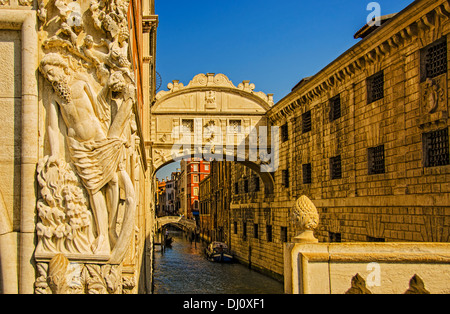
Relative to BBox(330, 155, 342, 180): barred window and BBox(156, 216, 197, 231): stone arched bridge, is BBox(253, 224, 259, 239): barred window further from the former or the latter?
BBox(156, 216, 197, 231): stone arched bridge

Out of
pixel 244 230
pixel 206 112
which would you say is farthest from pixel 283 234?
pixel 244 230

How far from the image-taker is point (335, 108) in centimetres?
1719

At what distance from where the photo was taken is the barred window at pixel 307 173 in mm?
19508

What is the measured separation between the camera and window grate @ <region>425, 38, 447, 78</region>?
35.8 feet

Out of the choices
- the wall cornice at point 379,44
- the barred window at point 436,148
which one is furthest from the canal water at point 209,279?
the barred window at point 436,148

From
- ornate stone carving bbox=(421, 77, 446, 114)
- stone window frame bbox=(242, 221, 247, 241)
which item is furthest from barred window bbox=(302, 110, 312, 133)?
stone window frame bbox=(242, 221, 247, 241)

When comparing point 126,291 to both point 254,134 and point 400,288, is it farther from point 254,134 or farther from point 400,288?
point 254,134

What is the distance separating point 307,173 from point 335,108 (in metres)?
3.72

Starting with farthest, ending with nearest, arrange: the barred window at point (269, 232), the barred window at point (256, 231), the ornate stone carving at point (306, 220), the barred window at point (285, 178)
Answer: the barred window at point (256, 231), the barred window at point (269, 232), the barred window at point (285, 178), the ornate stone carving at point (306, 220)

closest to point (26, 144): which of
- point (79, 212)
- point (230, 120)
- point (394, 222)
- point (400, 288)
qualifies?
point (79, 212)

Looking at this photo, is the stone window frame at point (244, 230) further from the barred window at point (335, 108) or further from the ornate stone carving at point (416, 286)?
the ornate stone carving at point (416, 286)
